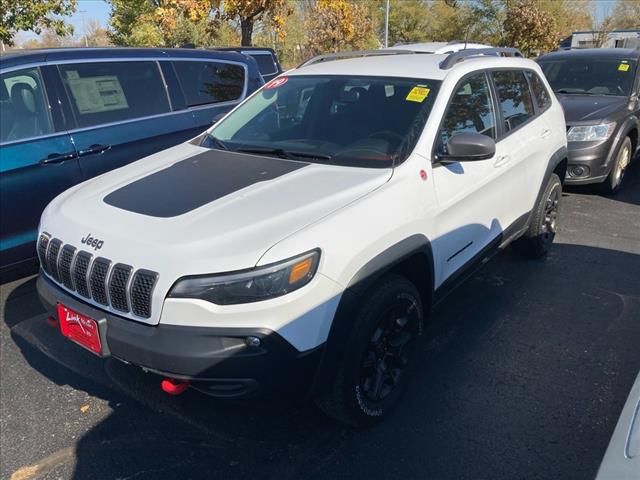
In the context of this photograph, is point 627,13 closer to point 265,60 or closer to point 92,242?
point 265,60

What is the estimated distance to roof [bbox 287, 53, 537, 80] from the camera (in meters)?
3.38

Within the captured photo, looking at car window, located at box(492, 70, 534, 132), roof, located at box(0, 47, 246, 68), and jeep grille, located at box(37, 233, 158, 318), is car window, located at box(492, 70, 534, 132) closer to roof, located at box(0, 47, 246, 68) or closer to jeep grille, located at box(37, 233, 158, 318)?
jeep grille, located at box(37, 233, 158, 318)

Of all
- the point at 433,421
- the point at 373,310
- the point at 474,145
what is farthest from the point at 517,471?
the point at 474,145

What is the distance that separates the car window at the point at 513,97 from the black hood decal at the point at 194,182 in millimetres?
1735

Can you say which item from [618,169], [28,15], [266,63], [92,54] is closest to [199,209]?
[92,54]

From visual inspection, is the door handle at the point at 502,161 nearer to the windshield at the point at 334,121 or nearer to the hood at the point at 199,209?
the windshield at the point at 334,121

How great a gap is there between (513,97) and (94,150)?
3.28 m

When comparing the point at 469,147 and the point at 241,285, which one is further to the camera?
the point at 469,147

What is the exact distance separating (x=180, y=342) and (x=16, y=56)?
318 centimetres

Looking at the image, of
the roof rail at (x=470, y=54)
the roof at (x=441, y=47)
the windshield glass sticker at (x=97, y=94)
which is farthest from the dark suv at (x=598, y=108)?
the windshield glass sticker at (x=97, y=94)

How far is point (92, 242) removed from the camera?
2.48 metres

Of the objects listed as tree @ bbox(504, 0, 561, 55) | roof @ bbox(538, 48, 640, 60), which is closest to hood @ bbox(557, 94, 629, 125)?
roof @ bbox(538, 48, 640, 60)

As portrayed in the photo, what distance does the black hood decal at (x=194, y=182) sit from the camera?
104 inches

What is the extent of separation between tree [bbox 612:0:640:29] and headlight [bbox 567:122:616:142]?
30.4 metres
